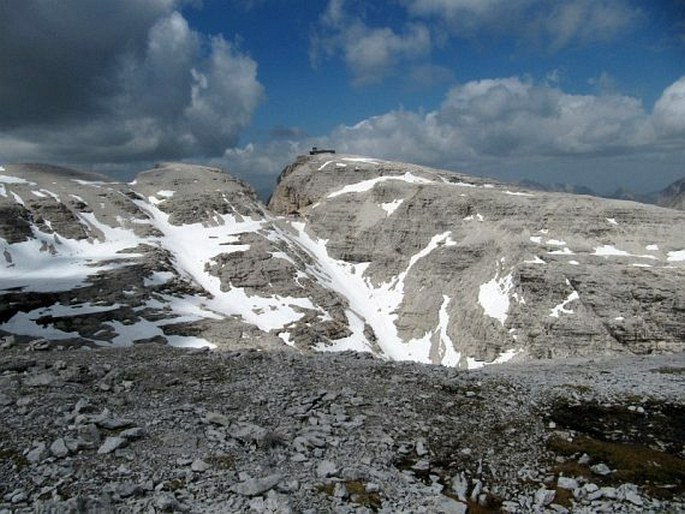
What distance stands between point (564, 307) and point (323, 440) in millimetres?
102151

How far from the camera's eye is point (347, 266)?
535ft

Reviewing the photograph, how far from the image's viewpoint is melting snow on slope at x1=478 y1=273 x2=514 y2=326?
11431cm

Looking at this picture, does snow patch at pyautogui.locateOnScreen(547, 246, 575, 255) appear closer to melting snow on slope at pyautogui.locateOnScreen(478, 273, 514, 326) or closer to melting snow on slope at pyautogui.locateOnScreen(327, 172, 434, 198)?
melting snow on slope at pyautogui.locateOnScreen(478, 273, 514, 326)

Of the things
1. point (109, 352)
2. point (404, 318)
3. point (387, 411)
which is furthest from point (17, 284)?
point (387, 411)

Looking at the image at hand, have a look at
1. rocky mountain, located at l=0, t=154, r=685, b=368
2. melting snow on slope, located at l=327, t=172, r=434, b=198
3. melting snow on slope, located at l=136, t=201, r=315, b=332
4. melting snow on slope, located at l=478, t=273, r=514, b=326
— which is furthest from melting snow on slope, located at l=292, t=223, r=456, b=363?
melting snow on slope, located at l=327, t=172, r=434, b=198

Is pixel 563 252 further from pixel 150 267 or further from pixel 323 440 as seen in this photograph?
pixel 323 440

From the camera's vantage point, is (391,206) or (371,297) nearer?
(371,297)

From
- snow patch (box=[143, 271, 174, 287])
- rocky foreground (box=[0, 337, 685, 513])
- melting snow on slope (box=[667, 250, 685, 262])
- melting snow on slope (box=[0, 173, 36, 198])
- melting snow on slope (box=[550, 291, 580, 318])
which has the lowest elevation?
melting snow on slope (box=[550, 291, 580, 318])

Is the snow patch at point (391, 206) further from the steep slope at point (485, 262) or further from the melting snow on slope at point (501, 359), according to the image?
the melting snow on slope at point (501, 359)

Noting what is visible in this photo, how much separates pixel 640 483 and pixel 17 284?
124863 mm

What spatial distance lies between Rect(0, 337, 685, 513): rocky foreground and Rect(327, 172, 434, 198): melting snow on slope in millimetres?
152718

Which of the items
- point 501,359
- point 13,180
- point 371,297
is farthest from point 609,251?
point 13,180

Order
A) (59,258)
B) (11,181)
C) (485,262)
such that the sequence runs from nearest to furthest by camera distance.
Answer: (59,258), (485,262), (11,181)

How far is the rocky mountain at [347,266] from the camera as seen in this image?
10400cm
